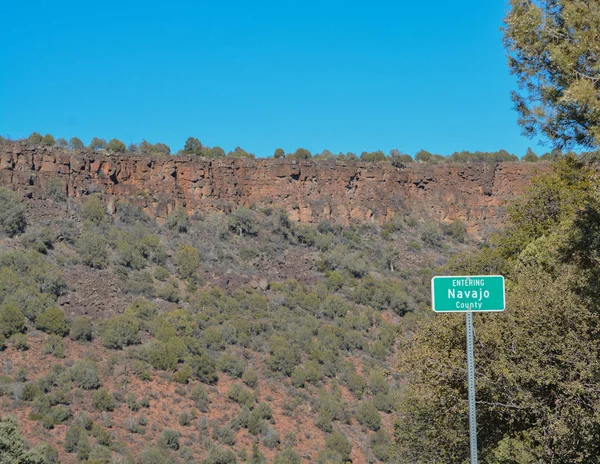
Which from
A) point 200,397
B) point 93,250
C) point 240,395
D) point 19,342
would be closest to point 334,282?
point 93,250

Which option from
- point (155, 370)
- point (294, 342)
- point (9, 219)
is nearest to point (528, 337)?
point (155, 370)

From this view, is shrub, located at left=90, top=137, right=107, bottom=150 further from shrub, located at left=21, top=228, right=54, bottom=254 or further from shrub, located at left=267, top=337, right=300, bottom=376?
shrub, located at left=267, top=337, right=300, bottom=376

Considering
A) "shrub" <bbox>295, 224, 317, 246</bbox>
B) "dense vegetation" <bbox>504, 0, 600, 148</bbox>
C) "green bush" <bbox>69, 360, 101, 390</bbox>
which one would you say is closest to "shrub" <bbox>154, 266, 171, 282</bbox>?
"green bush" <bbox>69, 360, 101, 390</bbox>

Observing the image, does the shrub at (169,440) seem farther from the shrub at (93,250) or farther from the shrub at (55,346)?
the shrub at (93,250)

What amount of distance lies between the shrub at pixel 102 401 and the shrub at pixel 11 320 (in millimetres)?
5194

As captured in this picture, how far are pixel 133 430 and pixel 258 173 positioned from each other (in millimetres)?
27602

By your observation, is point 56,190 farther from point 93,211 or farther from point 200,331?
point 200,331

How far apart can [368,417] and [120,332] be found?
11142mm

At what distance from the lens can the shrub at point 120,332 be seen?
31.0m

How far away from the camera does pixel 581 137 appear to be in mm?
8648

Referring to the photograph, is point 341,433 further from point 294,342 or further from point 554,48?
point 554,48

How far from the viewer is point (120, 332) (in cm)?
3150

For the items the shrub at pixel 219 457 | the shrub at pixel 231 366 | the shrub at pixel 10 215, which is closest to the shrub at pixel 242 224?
the shrub at pixel 10 215

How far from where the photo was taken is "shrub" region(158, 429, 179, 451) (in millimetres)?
25234
